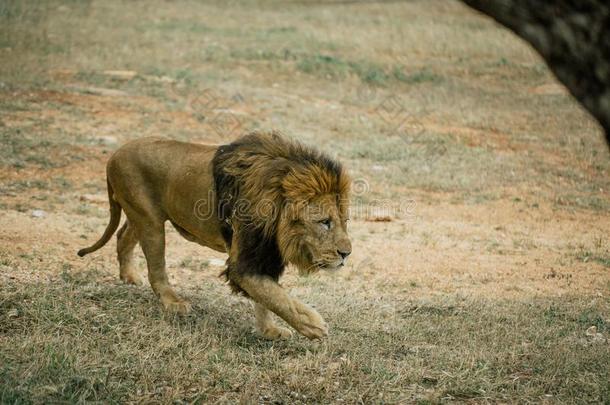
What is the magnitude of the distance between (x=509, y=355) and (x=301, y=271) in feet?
4.74

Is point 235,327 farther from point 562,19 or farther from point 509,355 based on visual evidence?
point 562,19

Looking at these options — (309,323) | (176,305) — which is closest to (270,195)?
(309,323)

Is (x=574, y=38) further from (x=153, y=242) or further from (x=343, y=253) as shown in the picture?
(x=153, y=242)

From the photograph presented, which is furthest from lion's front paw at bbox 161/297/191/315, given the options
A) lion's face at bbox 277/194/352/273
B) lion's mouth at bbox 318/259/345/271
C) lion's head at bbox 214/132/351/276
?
lion's mouth at bbox 318/259/345/271

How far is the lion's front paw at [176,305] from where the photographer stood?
18.4 ft

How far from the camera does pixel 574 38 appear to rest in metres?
2.03

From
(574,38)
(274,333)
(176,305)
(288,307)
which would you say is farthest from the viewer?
(176,305)

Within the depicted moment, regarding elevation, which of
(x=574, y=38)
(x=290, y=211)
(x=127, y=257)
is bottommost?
A: (x=127, y=257)

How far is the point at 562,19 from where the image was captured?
203 cm

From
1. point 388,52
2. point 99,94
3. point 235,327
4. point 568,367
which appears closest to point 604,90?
point 568,367

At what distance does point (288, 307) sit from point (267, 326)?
52 cm

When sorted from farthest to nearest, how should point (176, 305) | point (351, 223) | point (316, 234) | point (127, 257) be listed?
1. point (351, 223)
2. point (127, 257)
3. point (176, 305)
4. point (316, 234)

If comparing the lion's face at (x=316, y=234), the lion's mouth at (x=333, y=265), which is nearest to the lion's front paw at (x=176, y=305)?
the lion's face at (x=316, y=234)

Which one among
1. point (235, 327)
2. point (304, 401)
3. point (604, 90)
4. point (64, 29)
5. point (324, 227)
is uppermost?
point (604, 90)
